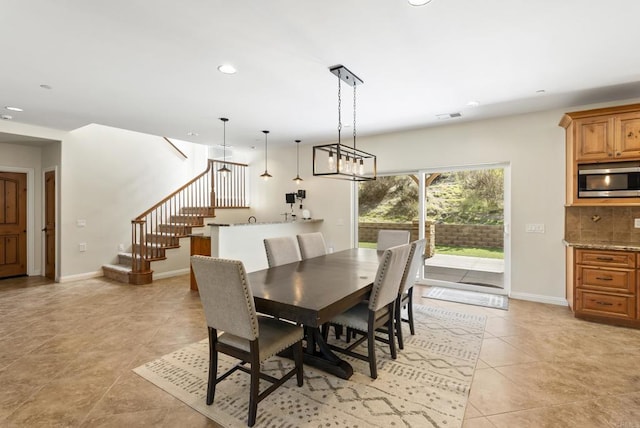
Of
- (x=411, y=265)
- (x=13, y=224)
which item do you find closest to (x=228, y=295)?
(x=411, y=265)

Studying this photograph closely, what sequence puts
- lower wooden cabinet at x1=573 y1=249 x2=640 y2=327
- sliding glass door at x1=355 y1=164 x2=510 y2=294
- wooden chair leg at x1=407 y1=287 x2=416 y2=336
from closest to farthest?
wooden chair leg at x1=407 y1=287 x2=416 y2=336 < lower wooden cabinet at x1=573 y1=249 x2=640 y2=327 < sliding glass door at x1=355 y1=164 x2=510 y2=294

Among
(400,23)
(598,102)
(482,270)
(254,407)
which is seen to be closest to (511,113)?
(598,102)

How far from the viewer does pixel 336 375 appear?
254 cm

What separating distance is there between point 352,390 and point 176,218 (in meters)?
5.45

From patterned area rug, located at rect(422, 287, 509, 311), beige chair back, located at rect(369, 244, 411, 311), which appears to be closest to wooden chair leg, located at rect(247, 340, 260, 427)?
beige chair back, located at rect(369, 244, 411, 311)

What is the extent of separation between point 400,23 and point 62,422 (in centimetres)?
349

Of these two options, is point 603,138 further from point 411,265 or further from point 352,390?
point 352,390

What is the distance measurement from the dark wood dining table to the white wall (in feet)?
16.0

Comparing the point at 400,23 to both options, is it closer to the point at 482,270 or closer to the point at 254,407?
the point at 254,407

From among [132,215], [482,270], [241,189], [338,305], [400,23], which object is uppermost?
[400,23]

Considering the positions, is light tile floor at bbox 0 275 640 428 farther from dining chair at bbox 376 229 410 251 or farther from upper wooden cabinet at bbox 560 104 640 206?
upper wooden cabinet at bbox 560 104 640 206

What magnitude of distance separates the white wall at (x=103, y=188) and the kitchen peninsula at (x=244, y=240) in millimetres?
2774

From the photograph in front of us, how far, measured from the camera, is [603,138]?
372 centimetres

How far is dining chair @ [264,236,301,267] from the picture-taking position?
3.37 metres
